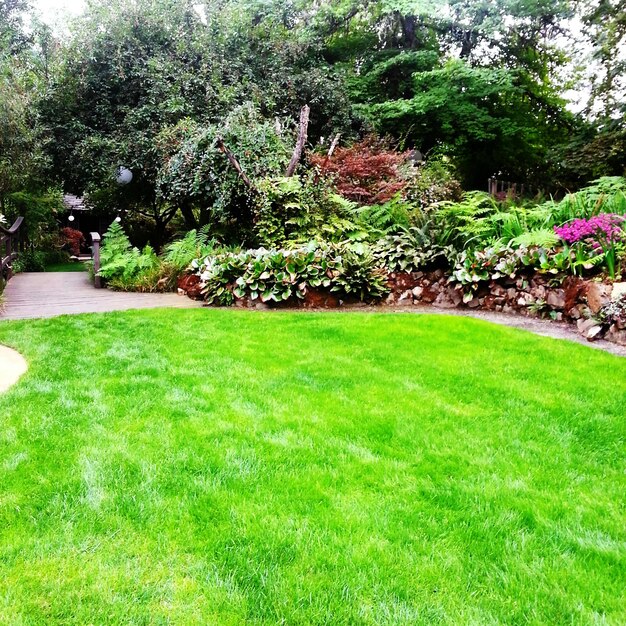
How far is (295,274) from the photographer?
570 cm

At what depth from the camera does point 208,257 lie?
21.4 ft

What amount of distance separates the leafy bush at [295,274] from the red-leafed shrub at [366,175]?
95.2 inches

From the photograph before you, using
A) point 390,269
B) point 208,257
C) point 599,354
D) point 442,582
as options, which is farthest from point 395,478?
point 208,257

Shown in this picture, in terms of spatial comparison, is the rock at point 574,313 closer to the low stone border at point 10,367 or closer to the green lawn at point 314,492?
the green lawn at point 314,492

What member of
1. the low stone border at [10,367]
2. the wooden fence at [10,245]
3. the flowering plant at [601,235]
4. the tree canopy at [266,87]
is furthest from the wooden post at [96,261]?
the flowering plant at [601,235]

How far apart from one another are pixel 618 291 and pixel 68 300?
21.3 feet

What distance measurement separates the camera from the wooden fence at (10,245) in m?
7.76

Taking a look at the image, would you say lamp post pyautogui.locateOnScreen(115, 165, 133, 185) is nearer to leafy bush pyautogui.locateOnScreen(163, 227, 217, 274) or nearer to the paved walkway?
the paved walkway

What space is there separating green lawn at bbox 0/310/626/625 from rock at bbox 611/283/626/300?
1.10 meters

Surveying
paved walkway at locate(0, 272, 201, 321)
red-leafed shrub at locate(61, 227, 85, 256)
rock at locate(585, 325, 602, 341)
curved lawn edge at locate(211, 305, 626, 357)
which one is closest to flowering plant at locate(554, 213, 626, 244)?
curved lawn edge at locate(211, 305, 626, 357)

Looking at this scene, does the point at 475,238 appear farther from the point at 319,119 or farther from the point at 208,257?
the point at 319,119

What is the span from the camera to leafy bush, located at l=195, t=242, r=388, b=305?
5707 mm

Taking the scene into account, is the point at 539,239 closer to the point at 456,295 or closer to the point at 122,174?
the point at 456,295

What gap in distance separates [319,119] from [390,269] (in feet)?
21.0
